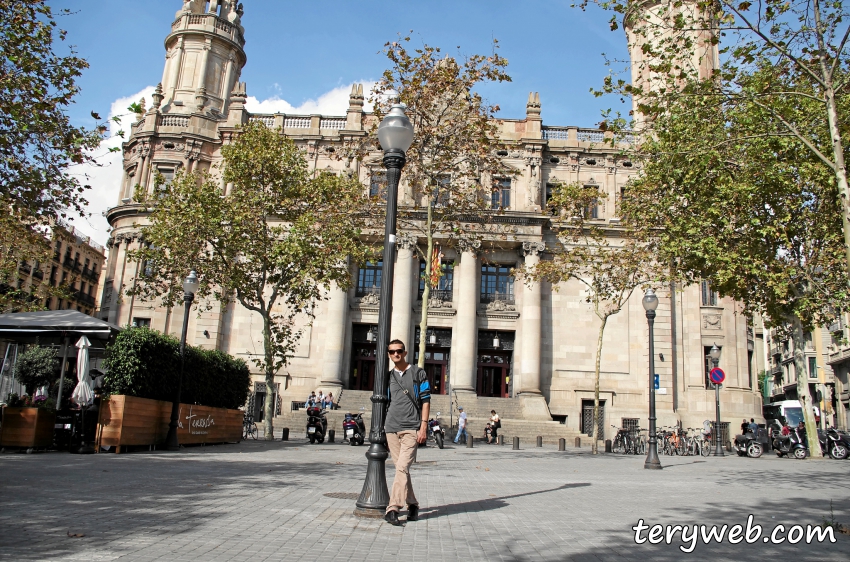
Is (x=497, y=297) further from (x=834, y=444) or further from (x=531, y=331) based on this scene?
(x=834, y=444)

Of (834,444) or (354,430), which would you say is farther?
(834,444)

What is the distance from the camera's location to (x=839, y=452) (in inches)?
991

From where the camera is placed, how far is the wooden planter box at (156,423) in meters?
15.9

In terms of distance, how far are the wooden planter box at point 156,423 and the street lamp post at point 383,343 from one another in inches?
401

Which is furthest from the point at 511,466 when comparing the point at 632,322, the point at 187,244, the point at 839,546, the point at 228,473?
the point at 632,322

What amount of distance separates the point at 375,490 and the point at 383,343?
1.73 m

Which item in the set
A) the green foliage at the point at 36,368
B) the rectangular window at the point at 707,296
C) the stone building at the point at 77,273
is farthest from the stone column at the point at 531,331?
the stone building at the point at 77,273

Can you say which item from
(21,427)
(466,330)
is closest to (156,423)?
(21,427)

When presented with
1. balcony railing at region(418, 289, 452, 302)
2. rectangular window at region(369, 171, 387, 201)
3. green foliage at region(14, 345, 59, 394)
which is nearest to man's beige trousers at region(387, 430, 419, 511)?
rectangular window at region(369, 171, 387, 201)

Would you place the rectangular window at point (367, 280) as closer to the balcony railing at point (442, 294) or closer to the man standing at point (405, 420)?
the balcony railing at point (442, 294)

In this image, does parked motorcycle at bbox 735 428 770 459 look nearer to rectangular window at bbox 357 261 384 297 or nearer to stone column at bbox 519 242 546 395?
stone column at bbox 519 242 546 395

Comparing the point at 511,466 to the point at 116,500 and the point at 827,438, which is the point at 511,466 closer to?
the point at 116,500

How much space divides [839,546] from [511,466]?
36.0 feet

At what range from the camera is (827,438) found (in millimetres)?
25609
